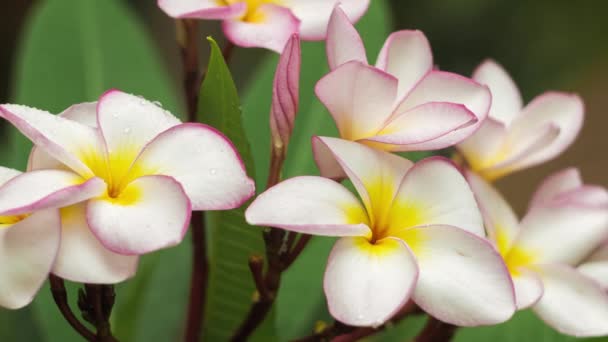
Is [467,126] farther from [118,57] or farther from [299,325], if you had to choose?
[118,57]

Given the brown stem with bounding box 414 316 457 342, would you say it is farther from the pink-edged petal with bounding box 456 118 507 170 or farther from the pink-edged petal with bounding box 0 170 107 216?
the pink-edged petal with bounding box 0 170 107 216

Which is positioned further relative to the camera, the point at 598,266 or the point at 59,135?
the point at 598,266

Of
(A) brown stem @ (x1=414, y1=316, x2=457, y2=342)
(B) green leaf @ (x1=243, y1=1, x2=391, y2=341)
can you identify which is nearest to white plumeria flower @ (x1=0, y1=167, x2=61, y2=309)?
(A) brown stem @ (x1=414, y1=316, x2=457, y2=342)

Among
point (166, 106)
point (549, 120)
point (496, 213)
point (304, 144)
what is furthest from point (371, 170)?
point (166, 106)

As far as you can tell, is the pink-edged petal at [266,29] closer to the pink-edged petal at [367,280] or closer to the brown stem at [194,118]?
the brown stem at [194,118]

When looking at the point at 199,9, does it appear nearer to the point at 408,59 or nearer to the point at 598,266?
the point at 408,59
